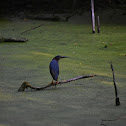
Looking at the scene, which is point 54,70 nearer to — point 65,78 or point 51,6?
point 65,78

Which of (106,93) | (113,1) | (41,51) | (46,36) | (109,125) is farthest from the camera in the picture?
(113,1)

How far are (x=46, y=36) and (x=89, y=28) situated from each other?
204 cm

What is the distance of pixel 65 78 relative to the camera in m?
4.60

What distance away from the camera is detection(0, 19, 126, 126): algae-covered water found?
292cm

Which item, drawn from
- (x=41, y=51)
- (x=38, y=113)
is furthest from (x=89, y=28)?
(x=38, y=113)

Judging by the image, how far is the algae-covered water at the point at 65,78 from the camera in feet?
9.59

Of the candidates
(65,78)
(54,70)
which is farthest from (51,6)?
(54,70)

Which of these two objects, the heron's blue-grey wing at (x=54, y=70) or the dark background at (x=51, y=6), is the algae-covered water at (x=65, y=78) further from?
the dark background at (x=51, y=6)

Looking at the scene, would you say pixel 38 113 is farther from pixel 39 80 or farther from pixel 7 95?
pixel 39 80

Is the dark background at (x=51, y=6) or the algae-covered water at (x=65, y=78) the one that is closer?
the algae-covered water at (x=65, y=78)

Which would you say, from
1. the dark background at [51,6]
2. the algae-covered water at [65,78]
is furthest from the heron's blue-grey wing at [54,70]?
the dark background at [51,6]

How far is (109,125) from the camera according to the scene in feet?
8.81

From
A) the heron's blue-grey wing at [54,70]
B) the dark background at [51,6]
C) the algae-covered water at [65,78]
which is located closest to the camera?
the algae-covered water at [65,78]

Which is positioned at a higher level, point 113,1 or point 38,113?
point 113,1
